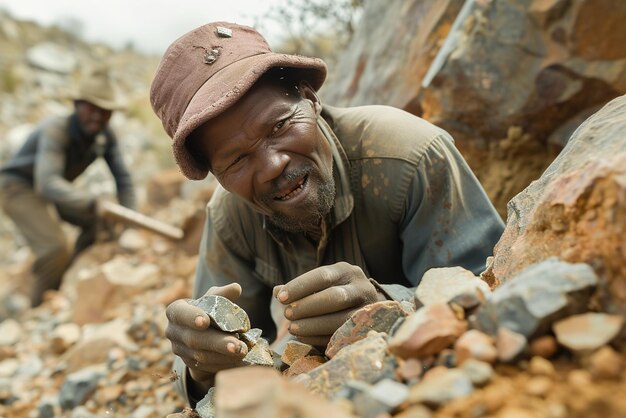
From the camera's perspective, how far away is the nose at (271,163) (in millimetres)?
2254

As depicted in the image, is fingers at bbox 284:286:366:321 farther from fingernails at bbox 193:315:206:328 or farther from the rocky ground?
fingernails at bbox 193:315:206:328

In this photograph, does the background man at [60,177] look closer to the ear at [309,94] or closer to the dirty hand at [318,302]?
the ear at [309,94]

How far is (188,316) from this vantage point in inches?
76.5

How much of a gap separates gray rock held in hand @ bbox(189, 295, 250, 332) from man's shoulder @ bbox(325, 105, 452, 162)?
1.02m

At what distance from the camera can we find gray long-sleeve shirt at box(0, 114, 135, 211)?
6484 millimetres

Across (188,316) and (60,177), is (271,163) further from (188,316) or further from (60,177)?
(60,177)

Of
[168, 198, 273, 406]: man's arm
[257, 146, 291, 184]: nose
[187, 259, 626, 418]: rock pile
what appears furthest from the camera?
[168, 198, 273, 406]: man's arm

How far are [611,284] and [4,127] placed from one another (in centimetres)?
1797

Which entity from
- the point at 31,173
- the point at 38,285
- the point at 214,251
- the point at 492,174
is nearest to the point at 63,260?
the point at 38,285

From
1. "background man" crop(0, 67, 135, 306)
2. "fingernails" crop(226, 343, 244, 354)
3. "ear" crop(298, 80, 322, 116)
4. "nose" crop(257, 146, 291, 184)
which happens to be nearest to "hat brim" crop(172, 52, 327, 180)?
"ear" crop(298, 80, 322, 116)

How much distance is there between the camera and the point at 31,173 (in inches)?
285

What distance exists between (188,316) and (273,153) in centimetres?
73

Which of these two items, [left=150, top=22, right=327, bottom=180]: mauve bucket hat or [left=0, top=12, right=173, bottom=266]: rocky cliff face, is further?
[left=0, top=12, right=173, bottom=266]: rocky cliff face

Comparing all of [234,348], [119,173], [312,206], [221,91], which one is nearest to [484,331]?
[234,348]
